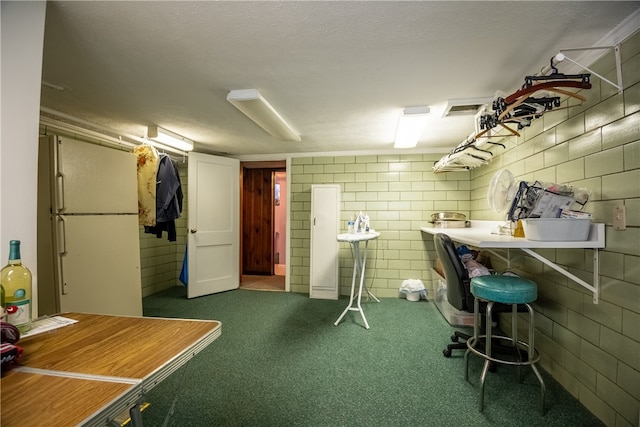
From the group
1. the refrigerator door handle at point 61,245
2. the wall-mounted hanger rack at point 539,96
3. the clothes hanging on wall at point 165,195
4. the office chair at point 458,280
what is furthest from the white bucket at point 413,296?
the refrigerator door handle at point 61,245

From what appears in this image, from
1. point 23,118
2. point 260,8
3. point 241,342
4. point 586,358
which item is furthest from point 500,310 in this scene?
point 23,118

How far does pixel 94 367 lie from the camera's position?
2.51 ft

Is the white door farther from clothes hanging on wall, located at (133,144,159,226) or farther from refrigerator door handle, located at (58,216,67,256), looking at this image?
refrigerator door handle, located at (58,216,67,256)

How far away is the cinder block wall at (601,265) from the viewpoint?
133 cm

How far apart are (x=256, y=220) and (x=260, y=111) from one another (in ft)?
11.4

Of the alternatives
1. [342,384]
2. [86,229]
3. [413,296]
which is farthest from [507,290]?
[86,229]

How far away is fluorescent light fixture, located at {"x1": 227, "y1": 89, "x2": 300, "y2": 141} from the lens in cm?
203

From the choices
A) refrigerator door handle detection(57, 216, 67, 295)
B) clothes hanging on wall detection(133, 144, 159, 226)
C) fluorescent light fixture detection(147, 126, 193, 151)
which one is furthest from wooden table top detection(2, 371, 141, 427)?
fluorescent light fixture detection(147, 126, 193, 151)

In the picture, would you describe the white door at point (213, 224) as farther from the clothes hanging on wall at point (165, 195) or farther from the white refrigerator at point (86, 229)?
the white refrigerator at point (86, 229)

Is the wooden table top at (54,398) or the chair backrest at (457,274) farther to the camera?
the chair backrest at (457,274)

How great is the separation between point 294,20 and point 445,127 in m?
2.13

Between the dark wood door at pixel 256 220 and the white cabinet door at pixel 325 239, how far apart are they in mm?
1888

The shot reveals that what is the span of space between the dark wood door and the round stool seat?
424 cm

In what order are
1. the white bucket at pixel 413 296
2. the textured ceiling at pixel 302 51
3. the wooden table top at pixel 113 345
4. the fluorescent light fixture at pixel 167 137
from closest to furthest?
1. the wooden table top at pixel 113 345
2. the textured ceiling at pixel 302 51
3. the fluorescent light fixture at pixel 167 137
4. the white bucket at pixel 413 296
